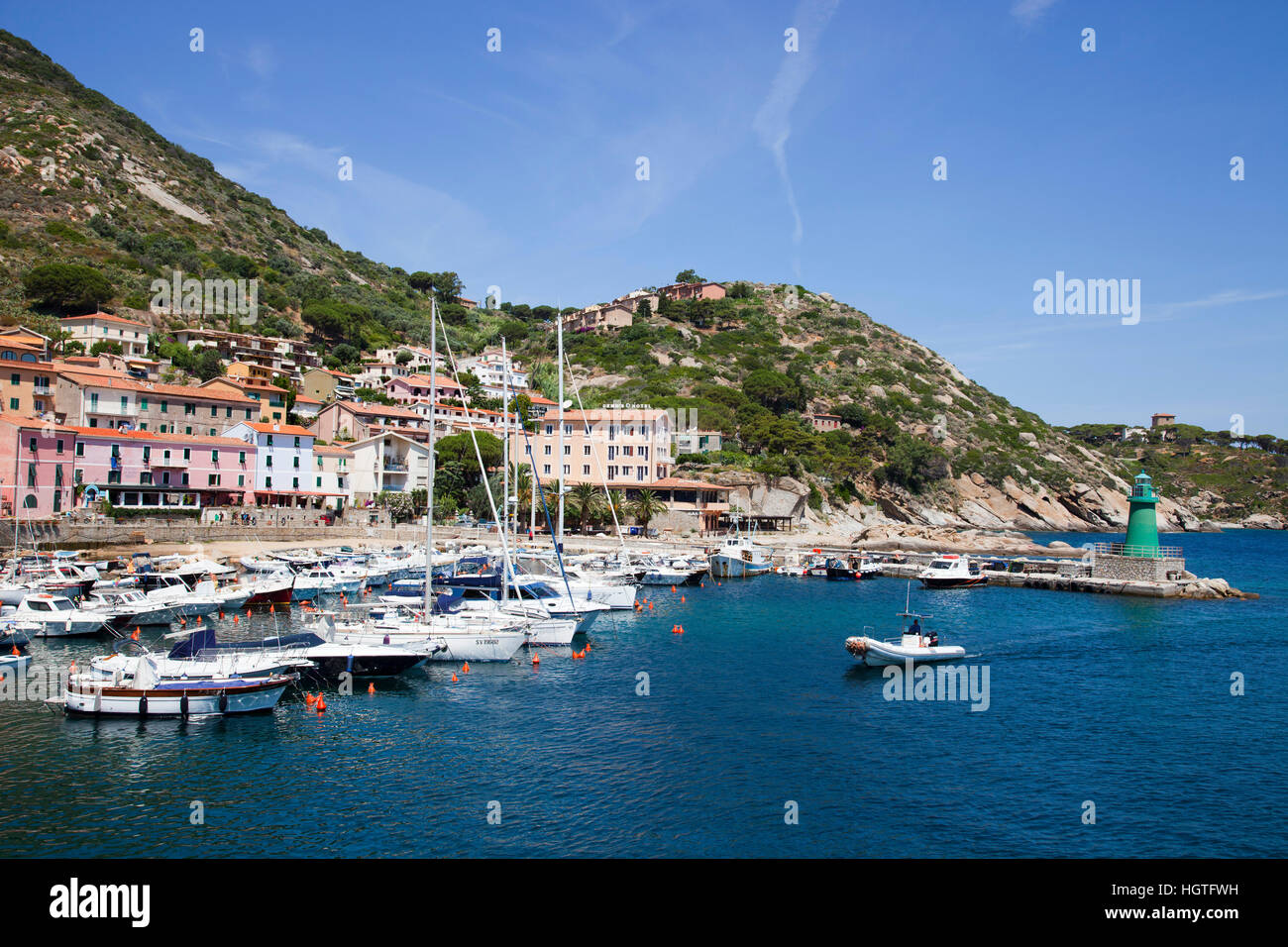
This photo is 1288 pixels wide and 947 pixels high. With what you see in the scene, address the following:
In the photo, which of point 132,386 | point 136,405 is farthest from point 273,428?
point 132,386

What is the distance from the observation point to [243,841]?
17391mm

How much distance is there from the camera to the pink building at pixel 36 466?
59750mm

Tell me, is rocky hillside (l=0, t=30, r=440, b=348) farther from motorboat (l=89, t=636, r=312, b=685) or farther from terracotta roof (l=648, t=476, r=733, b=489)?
motorboat (l=89, t=636, r=312, b=685)

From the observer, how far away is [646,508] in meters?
83.9

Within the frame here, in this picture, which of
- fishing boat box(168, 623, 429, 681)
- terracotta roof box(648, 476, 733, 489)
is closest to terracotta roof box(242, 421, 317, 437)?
terracotta roof box(648, 476, 733, 489)

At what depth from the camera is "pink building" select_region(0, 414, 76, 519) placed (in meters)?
59.8

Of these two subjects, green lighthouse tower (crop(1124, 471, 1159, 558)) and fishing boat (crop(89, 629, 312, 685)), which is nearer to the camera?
fishing boat (crop(89, 629, 312, 685))

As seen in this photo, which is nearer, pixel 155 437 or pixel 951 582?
pixel 951 582

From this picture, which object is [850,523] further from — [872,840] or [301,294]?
[301,294]

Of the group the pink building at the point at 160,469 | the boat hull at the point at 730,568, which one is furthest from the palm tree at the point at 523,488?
the pink building at the point at 160,469

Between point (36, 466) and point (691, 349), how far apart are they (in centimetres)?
11420

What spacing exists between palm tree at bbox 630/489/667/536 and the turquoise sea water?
46743 millimetres

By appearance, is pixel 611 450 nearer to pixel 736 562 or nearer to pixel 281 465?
pixel 736 562
